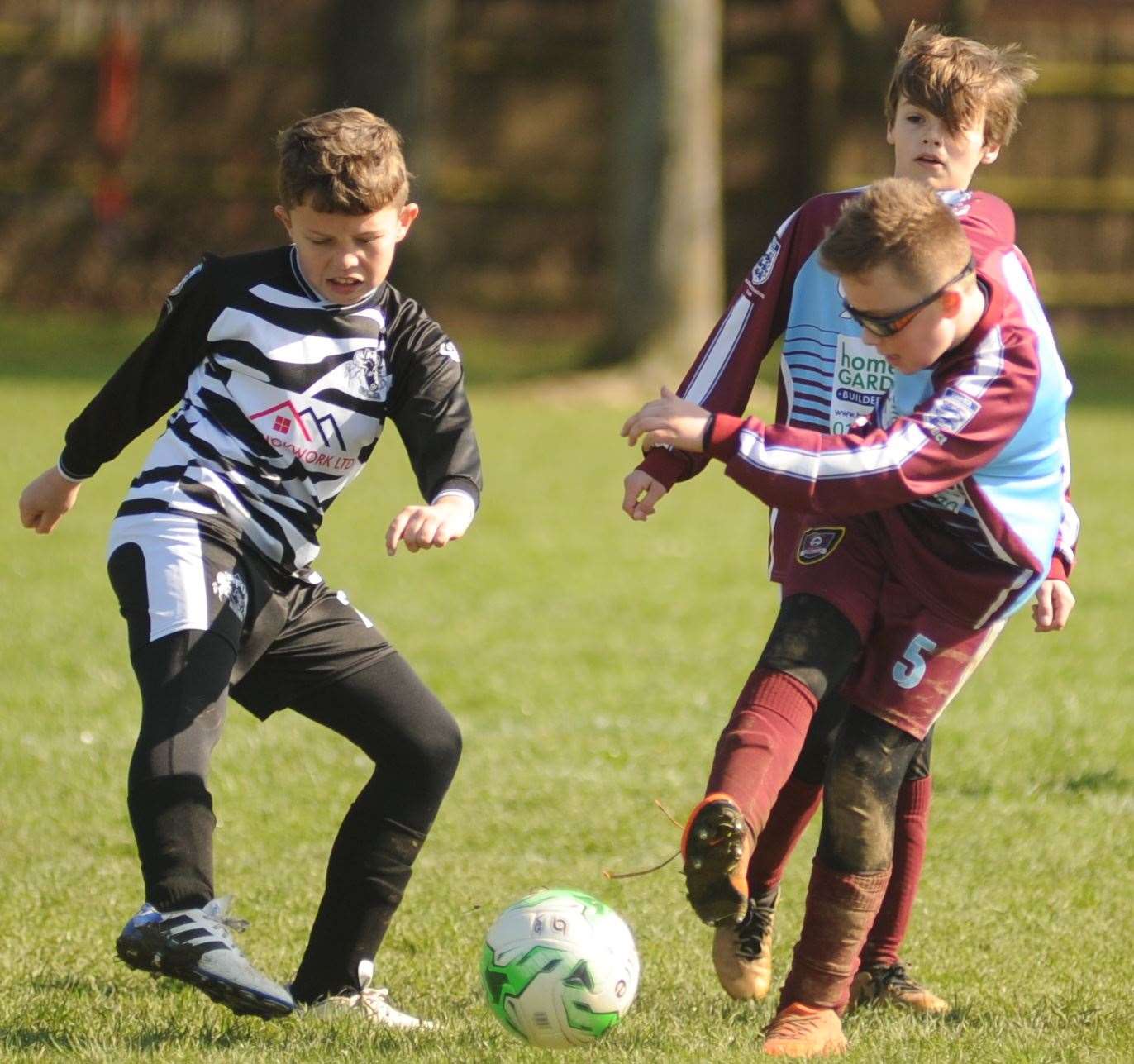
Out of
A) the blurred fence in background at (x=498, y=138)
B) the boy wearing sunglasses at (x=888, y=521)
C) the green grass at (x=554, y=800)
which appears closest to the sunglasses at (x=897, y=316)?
the boy wearing sunglasses at (x=888, y=521)

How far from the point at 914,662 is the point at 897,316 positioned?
2.33 feet

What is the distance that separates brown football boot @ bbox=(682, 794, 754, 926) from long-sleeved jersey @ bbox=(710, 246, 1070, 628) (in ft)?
1.95

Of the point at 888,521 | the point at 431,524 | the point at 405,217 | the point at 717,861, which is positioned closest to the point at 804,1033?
the point at 717,861

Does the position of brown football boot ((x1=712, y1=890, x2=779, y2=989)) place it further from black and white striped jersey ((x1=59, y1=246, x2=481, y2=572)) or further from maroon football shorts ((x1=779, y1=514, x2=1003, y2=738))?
black and white striped jersey ((x1=59, y1=246, x2=481, y2=572))

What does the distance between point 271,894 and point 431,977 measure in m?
0.78

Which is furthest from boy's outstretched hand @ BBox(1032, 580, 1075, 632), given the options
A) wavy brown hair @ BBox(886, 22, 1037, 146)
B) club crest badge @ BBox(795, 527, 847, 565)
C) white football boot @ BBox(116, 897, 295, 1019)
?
white football boot @ BBox(116, 897, 295, 1019)

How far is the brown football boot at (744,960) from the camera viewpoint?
13.0 ft

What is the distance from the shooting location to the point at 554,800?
5.70 m

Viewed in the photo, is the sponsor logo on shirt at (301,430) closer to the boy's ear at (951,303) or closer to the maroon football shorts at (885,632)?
the maroon football shorts at (885,632)

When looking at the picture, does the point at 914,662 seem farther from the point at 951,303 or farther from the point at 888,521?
the point at 951,303

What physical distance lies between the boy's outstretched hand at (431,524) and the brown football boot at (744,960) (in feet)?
3.58

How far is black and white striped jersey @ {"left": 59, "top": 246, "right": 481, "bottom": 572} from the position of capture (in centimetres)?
371

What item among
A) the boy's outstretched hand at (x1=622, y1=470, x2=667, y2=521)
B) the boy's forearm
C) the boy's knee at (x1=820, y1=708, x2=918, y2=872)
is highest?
the boy's forearm

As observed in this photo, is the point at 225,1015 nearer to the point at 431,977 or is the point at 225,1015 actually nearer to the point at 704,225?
the point at 431,977
